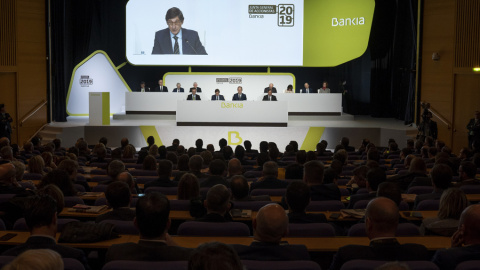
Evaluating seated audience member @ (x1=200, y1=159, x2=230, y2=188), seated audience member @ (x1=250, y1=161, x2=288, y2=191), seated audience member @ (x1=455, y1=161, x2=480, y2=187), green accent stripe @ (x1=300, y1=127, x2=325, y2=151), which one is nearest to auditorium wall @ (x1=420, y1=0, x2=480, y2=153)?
green accent stripe @ (x1=300, y1=127, x2=325, y2=151)

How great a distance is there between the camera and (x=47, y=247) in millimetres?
3092

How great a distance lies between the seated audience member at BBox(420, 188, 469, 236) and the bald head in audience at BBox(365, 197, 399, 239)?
36.9 inches

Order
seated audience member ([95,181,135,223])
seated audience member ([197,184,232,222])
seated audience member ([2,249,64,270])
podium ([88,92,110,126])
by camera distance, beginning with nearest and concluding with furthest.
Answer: seated audience member ([2,249,64,270]) → seated audience member ([197,184,232,222]) → seated audience member ([95,181,135,223]) → podium ([88,92,110,126])

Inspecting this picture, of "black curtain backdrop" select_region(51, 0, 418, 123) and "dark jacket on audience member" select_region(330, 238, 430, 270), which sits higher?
"black curtain backdrop" select_region(51, 0, 418, 123)

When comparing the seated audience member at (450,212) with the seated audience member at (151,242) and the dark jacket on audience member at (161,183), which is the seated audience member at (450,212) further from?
the dark jacket on audience member at (161,183)

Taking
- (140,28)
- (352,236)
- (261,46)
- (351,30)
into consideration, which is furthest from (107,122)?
(352,236)

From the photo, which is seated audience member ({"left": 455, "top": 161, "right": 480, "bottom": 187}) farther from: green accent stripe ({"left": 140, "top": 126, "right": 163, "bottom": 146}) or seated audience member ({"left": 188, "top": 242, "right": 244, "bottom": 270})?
green accent stripe ({"left": 140, "top": 126, "right": 163, "bottom": 146})

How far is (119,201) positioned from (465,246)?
7.96 ft

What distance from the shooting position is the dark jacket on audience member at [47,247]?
10.1 ft

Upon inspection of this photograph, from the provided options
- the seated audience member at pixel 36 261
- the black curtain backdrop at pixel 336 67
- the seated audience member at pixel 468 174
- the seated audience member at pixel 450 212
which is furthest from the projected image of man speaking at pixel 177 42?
the seated audience member at pixel 36 261

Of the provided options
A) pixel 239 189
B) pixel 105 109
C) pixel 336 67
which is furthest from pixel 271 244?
pixel 336 67

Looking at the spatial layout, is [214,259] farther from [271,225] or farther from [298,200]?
[298,200]

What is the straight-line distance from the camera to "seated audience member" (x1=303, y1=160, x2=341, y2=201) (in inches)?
214

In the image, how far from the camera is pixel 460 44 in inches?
523
